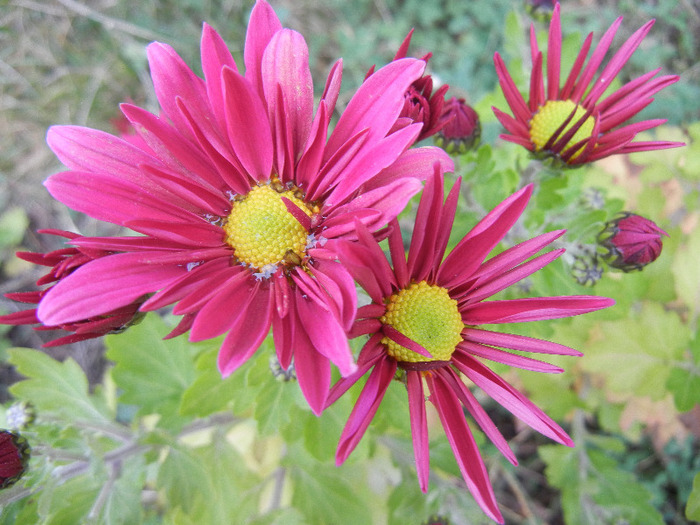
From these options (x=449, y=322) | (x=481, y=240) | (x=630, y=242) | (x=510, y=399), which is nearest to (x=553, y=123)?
(x=630, y=242)

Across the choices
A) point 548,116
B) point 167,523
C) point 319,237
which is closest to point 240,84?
point 319,237

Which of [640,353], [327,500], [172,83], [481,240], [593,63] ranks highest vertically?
[172,83]

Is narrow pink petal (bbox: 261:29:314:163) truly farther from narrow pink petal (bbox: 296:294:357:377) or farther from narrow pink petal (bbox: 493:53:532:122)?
narrow pink petal (bbox: 493:53:532:122)

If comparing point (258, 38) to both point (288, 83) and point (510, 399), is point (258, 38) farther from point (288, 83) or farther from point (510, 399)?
point (510, 399)

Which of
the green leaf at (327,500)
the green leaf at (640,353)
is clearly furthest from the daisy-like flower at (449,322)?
the green leaf at (640,353)

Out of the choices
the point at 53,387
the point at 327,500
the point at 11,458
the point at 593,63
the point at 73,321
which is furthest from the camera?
the point at 327,500

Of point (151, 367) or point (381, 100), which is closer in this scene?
point (381, 100)
